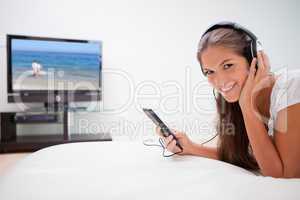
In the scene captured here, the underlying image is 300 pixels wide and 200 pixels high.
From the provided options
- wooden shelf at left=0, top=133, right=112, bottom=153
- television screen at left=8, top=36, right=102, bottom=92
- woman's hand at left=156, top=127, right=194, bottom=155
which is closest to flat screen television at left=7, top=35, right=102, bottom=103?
television screen at left=8, top=36, right=102, bottom=92

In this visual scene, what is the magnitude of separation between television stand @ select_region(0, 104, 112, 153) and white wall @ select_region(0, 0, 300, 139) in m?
0.28

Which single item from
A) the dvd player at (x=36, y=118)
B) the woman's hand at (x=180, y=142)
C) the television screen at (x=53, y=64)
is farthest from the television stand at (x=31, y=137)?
the woman's hand at (x=180, y=142)

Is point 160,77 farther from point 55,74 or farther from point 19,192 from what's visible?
point 19,192

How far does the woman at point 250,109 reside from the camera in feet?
2.08

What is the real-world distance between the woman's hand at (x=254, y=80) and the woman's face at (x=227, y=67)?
21 mm

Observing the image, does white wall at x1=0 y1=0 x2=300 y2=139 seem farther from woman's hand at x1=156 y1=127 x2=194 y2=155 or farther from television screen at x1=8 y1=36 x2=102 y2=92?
woman's hand at x1=156 y1=127 x2=194 y2=155

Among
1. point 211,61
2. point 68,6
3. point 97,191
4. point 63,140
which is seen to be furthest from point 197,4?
point 97,191

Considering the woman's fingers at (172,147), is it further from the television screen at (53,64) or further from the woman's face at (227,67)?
the television screen at (53,64)

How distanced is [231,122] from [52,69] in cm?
210

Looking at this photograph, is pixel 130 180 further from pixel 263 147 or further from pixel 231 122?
Result: pixel 231 122

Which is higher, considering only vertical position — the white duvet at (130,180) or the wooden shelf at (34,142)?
the white duvet at (130,180)

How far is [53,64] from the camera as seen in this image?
2.55m

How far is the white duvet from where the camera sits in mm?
487

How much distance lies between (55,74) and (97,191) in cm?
224
